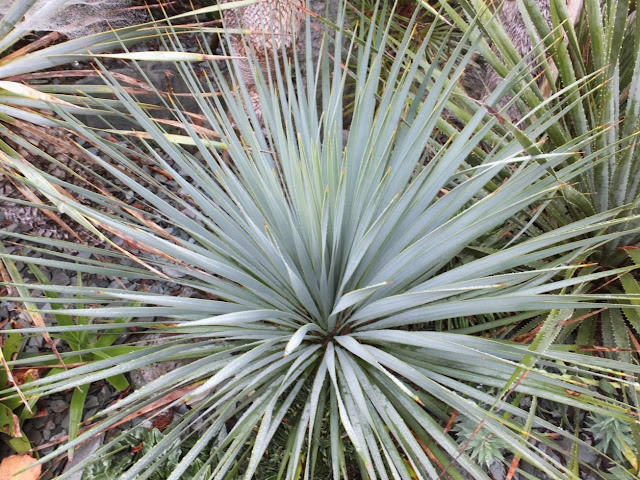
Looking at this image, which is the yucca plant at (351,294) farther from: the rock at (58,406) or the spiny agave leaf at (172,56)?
the rock at (58,406)

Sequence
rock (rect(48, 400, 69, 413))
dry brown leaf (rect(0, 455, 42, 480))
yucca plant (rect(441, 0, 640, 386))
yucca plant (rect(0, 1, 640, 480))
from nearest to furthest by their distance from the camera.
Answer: yucca plant (rect(0, 1, 640, 480)) < yucca plant (rect(441, 0, 640, 386)) < dry brown leaf (rect(0, 455, 42, 480)) < rock (rect(48, 400, 69, 413))

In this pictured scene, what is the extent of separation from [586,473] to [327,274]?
107 centimetres

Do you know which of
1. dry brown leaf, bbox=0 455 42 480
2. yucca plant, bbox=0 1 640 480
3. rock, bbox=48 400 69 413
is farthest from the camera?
rock, bbox=48 400 69 413

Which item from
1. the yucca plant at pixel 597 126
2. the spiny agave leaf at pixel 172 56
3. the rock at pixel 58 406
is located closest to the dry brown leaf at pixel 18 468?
the rock at pixel 58 406

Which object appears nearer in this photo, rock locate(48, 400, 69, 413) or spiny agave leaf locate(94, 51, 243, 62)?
spiny agave leaf locate(94, 51, 243, 62)

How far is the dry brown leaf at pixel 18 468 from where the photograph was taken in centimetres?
179

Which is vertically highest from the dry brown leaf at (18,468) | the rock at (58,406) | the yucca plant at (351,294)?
the yucca plant at (351,294)

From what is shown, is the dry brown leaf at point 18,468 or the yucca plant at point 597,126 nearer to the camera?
the yucca plant at point 597,126

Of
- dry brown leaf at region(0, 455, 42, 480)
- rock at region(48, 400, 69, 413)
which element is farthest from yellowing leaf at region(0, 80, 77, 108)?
dry brown leaf at region(0, 455, 42, 480)

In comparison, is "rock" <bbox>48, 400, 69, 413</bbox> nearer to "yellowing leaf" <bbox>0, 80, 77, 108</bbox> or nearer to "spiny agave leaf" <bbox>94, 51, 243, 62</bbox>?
"yellowing leaf" <bbox>0, 80, 77, 108</bbox>

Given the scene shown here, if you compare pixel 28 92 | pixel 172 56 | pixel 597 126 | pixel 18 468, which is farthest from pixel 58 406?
pixel 597 126

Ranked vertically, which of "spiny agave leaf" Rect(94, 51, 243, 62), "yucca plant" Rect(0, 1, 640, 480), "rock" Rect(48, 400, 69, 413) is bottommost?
"rock" Rect(48, 400, 69, 413)

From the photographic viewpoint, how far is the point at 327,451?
1.58 meters

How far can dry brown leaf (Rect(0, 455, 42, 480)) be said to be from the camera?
179 cm
